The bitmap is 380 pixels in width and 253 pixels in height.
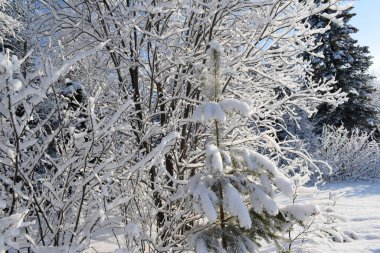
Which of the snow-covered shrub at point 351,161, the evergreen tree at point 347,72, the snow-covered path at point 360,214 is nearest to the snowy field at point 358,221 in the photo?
the snow-covered path at point 360,214

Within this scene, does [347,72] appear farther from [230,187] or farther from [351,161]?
[230,187]

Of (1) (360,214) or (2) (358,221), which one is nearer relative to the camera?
(2) (358,221)

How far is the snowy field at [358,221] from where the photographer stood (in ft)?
15.3

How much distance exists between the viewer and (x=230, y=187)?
2.84 m

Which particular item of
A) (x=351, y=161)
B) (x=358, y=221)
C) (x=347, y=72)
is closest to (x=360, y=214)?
(x=358, y=221)

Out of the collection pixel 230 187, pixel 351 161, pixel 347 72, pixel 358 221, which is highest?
pixel 347 72

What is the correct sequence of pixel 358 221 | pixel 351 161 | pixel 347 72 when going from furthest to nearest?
1. pixel 347 72
2. pixel 351 161
3. pixel 358 221

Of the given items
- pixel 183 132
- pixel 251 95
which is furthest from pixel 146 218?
pixel 251 95

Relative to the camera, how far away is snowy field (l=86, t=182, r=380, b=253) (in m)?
4.66

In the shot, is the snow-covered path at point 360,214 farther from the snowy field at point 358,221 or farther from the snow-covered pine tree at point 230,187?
the snow-covered pine tree at point 230,187

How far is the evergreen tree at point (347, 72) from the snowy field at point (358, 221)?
8.26 meters

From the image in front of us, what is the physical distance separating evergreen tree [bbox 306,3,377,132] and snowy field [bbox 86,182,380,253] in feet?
27.1

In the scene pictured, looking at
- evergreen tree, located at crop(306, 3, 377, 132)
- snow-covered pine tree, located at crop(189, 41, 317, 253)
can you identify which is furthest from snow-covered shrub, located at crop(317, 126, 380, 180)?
snow-covered pine tree, located at crop(189, 41, 317, 253)

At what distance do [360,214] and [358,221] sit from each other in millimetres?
528
